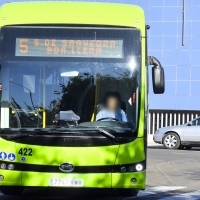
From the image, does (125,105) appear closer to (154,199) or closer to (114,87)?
(114,87)

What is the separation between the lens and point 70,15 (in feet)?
33.1

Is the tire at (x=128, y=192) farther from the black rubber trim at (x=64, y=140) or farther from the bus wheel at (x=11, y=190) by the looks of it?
the black rubber trim at (x=64, y=140)

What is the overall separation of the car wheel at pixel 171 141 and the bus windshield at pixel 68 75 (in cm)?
1651

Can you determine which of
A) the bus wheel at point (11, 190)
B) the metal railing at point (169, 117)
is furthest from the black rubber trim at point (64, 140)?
the metal railing at point (169, 117)

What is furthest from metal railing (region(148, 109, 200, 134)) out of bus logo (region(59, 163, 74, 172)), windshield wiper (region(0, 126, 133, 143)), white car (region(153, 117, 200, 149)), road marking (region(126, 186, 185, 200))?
bus logo (region(59, 163, 74, 172))

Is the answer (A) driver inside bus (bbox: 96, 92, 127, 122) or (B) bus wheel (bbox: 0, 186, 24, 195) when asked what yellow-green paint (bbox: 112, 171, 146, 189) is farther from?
(B) bus wheel (bbox: 0, 186, 24, 195)

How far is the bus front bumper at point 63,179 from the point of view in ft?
31.1

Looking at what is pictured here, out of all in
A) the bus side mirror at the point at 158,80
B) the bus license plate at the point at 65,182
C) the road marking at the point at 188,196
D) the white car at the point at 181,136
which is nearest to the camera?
the bus license plate at the point at 65,182

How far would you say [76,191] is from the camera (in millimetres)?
12680

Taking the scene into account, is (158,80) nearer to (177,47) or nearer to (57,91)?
(57,91)

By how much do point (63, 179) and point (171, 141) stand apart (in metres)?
17.2

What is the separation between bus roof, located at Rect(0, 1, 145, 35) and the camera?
10016 mm

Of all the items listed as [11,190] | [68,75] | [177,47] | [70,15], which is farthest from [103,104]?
[177,47]

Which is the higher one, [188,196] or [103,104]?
[103,104]
